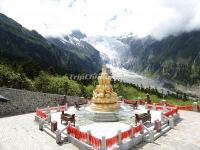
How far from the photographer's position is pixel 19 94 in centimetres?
3516

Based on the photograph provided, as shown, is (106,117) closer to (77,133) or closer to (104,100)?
(104,100)

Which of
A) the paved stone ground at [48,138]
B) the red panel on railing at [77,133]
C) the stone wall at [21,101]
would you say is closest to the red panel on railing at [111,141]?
the paved stone ground at [48,138]

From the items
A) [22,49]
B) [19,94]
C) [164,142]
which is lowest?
[164,142]

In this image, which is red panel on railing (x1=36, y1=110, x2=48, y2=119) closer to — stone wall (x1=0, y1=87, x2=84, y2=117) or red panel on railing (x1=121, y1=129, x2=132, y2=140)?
stone wall (x1=0, y1=87, x2=84, y2=117)

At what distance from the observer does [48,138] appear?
22.7m

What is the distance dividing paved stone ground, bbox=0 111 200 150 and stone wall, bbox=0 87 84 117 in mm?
4343

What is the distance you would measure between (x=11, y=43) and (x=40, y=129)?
144 m

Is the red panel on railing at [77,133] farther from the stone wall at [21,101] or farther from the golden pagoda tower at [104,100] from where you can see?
the stone wall at [21,101]

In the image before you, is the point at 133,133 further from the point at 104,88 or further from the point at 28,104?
the point at 28,104

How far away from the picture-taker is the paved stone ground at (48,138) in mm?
20172

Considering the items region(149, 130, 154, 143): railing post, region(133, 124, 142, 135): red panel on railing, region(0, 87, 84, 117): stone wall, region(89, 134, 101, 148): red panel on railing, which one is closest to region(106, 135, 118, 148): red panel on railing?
region(89, 134, 101, 148): red panel on railing

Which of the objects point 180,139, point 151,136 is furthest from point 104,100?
point 180,139

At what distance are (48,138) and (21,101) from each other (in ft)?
45.1

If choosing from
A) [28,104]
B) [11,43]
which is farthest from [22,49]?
[28,104]
